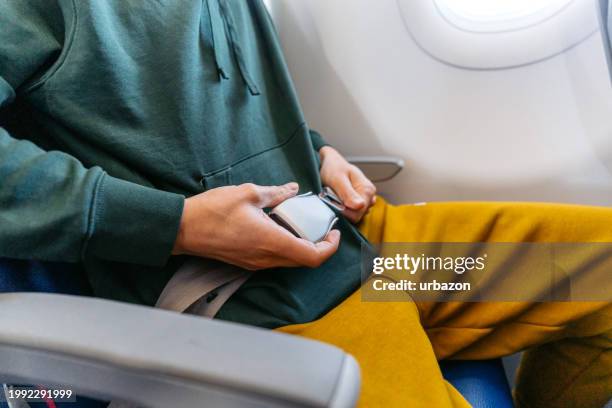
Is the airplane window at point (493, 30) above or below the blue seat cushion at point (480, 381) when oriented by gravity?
above

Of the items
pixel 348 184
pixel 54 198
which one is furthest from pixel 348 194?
pixel 54 198

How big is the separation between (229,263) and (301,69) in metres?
0.61

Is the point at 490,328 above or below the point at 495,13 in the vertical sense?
below

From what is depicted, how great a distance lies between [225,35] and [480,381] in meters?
0.69

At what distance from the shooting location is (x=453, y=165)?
41.9 inches

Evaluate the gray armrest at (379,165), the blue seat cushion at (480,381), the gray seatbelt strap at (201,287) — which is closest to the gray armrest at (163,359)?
the gray seatbelt strap at (201,287)

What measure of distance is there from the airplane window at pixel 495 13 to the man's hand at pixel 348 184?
392mm

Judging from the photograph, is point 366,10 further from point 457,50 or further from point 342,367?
point 342,367

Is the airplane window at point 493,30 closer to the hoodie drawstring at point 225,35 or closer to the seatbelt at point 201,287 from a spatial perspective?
the hoodie drawstring at point 225,35

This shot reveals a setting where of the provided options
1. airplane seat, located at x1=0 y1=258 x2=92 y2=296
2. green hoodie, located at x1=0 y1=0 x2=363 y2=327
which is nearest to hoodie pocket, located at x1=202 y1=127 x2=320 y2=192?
green hoodie, located at x1=0 y1=0 x2=363 y2=327

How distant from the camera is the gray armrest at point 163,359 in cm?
28

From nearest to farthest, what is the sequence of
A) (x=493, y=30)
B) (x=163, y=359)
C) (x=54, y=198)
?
1. (x=163, y=359)
2. (x=54, y=198)
3. (x=493, y=30)

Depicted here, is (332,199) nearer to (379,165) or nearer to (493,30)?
(379,165)

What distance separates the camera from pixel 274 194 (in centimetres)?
64
